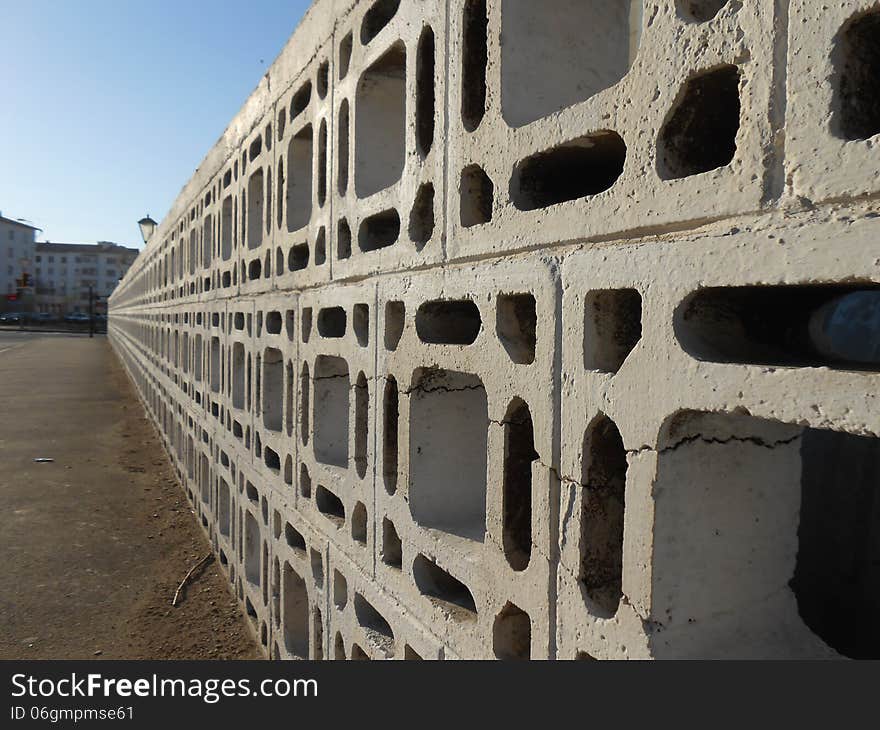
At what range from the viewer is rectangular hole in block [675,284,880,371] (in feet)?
4.29

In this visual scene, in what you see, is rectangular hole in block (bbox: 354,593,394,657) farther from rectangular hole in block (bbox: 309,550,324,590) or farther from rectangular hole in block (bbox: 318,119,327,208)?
rectangular hole in block (bbox: 318,119,327,208)

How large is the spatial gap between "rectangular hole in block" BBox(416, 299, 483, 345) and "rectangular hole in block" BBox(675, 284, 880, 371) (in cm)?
100

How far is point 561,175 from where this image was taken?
6.07 ft

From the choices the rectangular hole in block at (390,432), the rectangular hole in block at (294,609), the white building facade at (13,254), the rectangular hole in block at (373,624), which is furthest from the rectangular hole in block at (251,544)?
the white building facade at (13,254)

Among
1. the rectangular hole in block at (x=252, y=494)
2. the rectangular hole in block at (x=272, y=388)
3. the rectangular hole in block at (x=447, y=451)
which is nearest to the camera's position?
the rectangular hole in block at (x=447, y=451)

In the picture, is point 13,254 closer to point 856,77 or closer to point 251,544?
point 251,544

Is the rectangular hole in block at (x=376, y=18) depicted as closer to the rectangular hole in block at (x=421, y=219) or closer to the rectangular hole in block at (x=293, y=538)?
the rectangular hole in block at (x=421, y=219)

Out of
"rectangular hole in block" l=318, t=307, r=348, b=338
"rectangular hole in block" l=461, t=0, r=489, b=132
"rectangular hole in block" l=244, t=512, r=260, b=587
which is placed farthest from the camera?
"rectangular hole in block" l=244, t=512, r=260, b=587

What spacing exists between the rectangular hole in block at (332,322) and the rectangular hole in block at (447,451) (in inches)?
44.4

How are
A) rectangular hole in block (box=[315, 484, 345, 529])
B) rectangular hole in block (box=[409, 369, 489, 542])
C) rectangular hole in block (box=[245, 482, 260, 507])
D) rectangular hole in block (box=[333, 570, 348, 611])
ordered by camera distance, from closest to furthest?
1. rectangular hole in block (box=[409, 369, 489, 542])
2. rectangular hole in block (box=[333, 570, 348, 611])
3. rectangular hole in block (box=[315, 484, 345, 529])
4. rectangular hole in block (box=[245, 482, 260, 507])

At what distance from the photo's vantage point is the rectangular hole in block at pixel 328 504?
3163 millimetres

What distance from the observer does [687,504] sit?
1.36 meters

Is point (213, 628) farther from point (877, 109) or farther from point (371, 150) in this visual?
point (877, 109)

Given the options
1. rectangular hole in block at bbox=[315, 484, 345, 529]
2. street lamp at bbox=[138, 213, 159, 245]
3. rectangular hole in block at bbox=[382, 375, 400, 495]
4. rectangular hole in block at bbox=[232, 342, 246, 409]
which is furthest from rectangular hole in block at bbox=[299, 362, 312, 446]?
street lamp at bbox=[138, 213, 159, 245]
